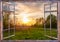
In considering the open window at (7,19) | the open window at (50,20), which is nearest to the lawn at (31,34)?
the open window at (50,20)

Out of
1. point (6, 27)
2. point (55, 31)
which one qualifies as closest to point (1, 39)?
point (6, 27)

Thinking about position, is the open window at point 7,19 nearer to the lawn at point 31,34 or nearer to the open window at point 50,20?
the lawn at point 31,34

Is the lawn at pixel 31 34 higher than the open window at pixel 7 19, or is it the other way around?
the open window at pixel 7 19

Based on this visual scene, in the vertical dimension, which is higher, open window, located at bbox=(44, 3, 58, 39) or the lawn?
open window, located at bbox=(44, 3, 58, 39)

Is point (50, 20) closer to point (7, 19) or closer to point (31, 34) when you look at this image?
point (31, 34)

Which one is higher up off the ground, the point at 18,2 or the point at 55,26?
the point at 18,2

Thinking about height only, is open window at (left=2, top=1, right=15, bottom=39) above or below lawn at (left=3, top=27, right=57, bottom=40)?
above

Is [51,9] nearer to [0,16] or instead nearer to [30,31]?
[30,31]

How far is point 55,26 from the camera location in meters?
5.02

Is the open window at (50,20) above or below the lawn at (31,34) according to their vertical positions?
above

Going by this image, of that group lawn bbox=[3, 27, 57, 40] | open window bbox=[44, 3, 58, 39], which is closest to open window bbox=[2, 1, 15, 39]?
lawn bbox=[3, 27, 57, 40]

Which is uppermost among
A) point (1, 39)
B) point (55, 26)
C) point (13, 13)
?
point (13, 13)

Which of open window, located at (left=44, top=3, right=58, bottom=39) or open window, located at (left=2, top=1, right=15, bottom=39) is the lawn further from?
open window, located at (left=2, top=1, right=15, bottom=39)

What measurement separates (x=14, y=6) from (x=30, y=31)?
0.75 m
